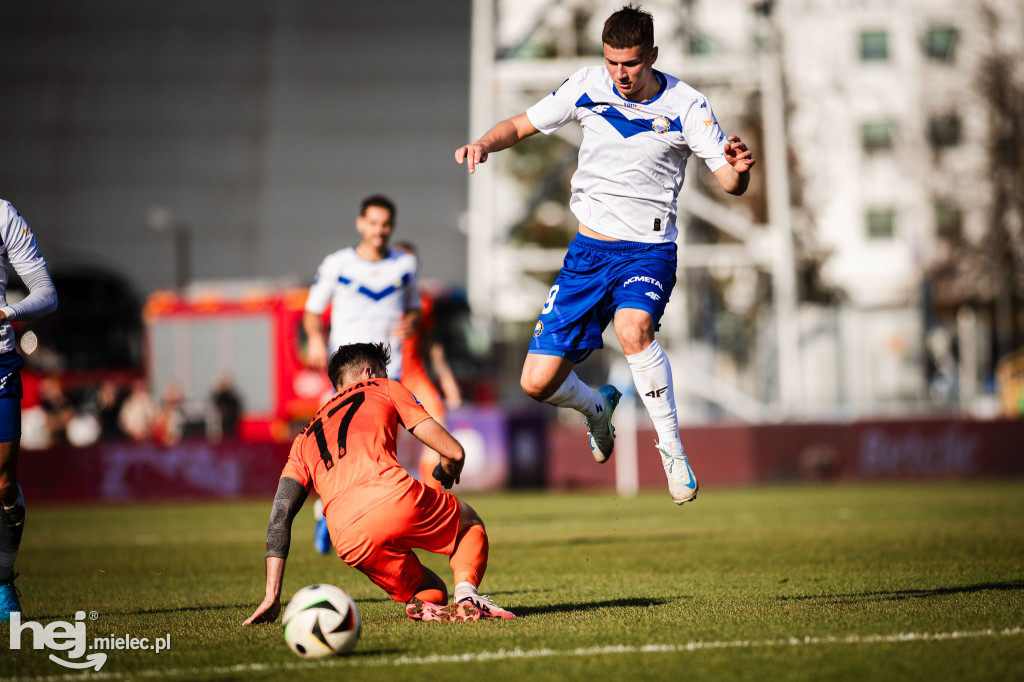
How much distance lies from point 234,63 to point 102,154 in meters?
5.77

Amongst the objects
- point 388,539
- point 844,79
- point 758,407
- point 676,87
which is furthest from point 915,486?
point 844,79

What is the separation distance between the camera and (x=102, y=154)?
44562 millimetres

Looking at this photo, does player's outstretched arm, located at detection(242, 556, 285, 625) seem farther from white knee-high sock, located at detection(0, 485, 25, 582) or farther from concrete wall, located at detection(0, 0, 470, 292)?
concrete wall, located at detection(0, 0, 470, 292)

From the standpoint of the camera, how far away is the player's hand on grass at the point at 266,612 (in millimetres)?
5867

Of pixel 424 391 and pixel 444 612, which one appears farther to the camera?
pixel 424 391

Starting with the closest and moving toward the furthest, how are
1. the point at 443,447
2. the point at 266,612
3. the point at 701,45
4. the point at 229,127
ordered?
the point at 443,447
the point at 266,612
the point at 701,45
the point at 229,127

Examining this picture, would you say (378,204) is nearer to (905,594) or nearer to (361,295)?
(361,295)

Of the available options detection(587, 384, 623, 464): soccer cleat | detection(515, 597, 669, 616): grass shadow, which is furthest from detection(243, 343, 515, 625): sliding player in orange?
detection(587, 384, 623, 464): soccer cleat

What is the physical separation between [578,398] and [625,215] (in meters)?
1.16

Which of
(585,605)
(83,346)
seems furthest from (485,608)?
(83,346)

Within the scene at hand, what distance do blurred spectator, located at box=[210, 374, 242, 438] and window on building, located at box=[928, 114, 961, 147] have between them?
→ 25.4 metres

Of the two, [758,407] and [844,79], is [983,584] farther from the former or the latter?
[844,79]

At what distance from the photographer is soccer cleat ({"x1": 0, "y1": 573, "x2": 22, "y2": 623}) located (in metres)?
6.85

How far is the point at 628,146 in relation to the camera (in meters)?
6.91
